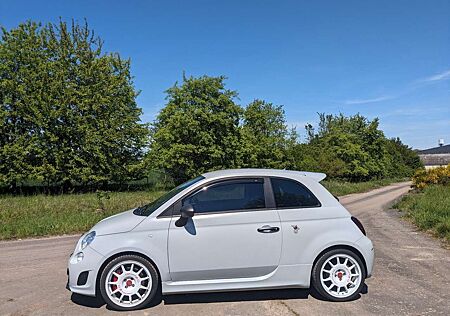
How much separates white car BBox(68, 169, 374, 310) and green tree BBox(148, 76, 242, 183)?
22630 millimetres

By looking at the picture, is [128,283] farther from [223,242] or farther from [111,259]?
[223,242]

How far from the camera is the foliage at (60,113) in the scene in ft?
78.8

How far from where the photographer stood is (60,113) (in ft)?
79.0

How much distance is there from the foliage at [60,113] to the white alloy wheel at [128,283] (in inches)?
856

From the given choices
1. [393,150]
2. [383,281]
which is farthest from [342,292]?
[393,150]

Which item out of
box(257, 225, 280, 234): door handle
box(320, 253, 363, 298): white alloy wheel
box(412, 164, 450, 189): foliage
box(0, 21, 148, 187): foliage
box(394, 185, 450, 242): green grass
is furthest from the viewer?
box(0, 21, 148, 187): foliage

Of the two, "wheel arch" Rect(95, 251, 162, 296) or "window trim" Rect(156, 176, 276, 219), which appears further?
"window trim" Rect(156, 176, 276, 219)

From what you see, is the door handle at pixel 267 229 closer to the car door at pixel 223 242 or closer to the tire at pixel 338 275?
the car door at pixel 223 242

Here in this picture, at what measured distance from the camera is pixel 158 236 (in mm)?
4582


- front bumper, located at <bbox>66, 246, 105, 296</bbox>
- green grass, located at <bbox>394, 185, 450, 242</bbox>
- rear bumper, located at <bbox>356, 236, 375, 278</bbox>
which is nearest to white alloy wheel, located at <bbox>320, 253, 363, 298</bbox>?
rear bumper, located at <bbox>356, 236, 375, 278</bbox>

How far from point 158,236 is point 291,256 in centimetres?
A: 162

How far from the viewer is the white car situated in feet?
14.9

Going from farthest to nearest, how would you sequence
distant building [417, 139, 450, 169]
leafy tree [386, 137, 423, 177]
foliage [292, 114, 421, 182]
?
distant building [417, 139, 450, 169] → leafy tree [386, 137, 423, 177] → foliage [292, 114, 421, 182]

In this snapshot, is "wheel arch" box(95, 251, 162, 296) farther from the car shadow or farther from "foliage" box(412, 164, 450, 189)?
"foliage" box(412, 164, 450, 189)
